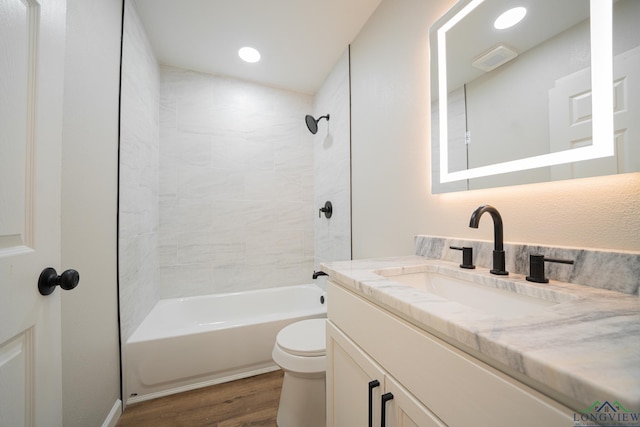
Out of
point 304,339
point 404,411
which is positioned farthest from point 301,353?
point 404,411

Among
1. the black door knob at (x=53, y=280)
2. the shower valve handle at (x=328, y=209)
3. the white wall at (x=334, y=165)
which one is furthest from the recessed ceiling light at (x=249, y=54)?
the black door knob at (x=53, y=280)

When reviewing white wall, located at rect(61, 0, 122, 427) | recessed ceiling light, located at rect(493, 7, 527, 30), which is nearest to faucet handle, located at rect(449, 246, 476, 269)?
recessed ceiling light, located at rect(493, 7, 527, 30)

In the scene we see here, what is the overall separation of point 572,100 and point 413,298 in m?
0.76

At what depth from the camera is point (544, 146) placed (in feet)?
2.45

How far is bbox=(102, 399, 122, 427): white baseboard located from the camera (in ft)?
3.87

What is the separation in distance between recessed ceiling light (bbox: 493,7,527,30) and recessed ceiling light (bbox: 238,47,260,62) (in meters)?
1.68

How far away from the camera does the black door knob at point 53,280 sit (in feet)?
2.03

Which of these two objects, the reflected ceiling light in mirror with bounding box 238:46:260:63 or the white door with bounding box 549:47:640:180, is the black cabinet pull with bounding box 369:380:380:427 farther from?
the reflected ceiling light in mirror with bounding box 238:46:260:63

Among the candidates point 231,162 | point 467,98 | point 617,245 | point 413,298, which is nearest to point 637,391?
point 413,298

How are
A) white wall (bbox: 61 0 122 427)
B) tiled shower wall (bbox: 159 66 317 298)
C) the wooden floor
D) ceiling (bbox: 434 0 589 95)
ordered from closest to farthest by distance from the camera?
ceiling (bbox: 434 0 589 95)
white wall (bbox: 61 0 122 427)
the wooden floor
tiled shower wall (bbox: 159 66 317 298)

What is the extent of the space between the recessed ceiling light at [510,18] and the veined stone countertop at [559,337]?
0.89 metres

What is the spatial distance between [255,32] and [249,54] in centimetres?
25

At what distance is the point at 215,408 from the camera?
4.46ft

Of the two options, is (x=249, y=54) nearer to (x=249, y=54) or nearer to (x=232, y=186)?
(x=249, y=54)
